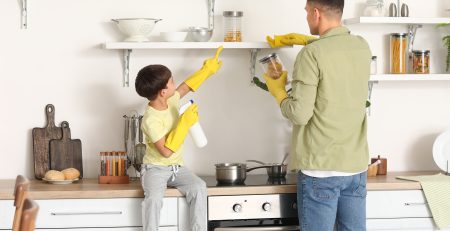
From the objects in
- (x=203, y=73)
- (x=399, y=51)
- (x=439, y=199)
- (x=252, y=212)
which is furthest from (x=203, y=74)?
(x=439, y=199)

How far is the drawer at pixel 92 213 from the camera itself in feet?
12.3

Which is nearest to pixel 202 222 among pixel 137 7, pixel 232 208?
pixel 232 208

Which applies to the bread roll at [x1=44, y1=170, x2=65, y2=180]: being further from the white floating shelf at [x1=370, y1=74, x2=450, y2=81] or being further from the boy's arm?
the white floating shelf at [x1=370, y1=74, x2=450, y2=81]

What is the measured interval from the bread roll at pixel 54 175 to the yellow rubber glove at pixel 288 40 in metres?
1.15

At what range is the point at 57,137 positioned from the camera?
165 inches

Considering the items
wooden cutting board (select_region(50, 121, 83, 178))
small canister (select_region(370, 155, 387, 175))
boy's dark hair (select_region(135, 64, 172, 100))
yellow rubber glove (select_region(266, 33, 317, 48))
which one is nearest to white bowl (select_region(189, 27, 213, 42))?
yellow rubber glove (select_region(266, 33, 317, 48))

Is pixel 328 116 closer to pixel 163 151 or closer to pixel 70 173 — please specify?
pixel 163 151

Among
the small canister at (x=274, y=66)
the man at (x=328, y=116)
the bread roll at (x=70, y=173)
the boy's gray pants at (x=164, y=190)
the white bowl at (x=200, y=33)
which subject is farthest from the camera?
the white bowl at (x=200, y=33)

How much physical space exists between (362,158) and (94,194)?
1.15m

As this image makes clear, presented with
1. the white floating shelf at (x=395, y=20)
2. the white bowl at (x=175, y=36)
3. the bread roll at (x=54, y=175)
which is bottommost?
the bread roll at (x=54, y=175)

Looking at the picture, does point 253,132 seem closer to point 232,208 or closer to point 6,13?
point 232,208

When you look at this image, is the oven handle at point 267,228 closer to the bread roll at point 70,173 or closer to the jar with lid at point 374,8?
the bread roll at point 70,173

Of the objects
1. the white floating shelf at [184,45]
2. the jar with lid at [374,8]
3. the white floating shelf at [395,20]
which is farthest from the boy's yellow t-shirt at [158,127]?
the jar with lid at [374,8]

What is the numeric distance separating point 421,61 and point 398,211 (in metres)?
0.82
